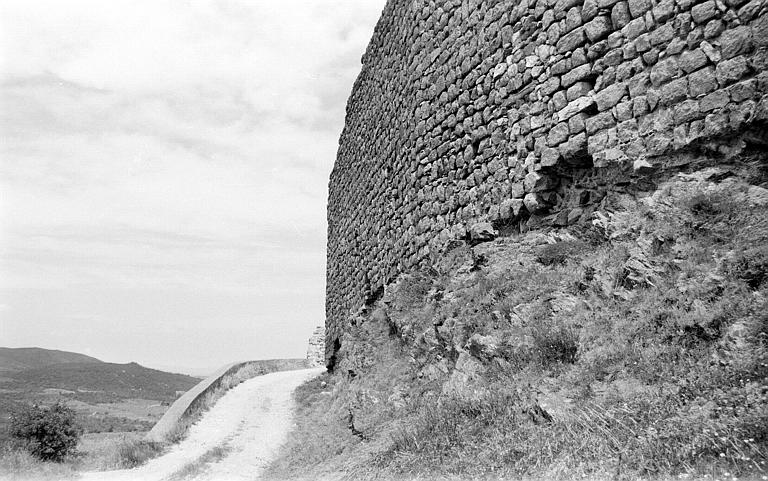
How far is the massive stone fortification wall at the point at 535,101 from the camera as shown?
5.12 m

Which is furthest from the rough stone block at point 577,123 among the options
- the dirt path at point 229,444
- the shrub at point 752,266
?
the dirt path at point 229,444

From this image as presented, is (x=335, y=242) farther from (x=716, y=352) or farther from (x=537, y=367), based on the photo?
(x=716, y=352)

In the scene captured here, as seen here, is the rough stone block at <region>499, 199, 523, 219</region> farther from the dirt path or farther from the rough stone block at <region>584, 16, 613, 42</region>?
the dirt path

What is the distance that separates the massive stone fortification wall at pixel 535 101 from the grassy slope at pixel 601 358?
623 millimetres

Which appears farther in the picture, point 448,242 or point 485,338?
point 448,242

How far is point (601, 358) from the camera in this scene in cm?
467

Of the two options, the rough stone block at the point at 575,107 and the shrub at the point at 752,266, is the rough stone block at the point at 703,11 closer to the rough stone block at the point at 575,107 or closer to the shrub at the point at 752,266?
the rough stone block at the point at 575,107

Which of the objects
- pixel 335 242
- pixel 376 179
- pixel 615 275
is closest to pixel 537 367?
pixel 615 275

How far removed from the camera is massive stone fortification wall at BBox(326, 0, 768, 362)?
201 inches

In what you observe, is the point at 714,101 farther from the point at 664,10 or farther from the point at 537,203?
the point at 537,203

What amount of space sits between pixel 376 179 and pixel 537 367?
7.71 meters

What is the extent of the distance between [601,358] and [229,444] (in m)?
9.19

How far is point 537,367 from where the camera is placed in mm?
5191

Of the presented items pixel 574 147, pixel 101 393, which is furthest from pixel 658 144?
pixel 101 393
